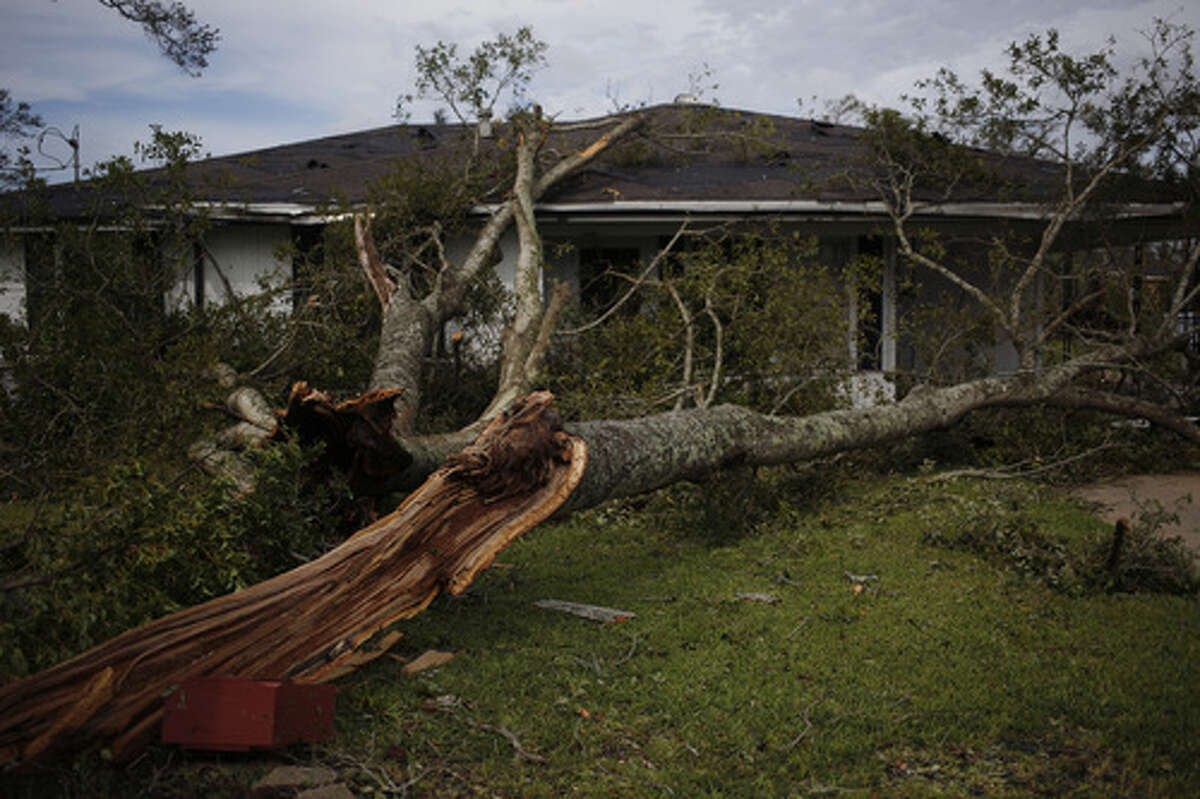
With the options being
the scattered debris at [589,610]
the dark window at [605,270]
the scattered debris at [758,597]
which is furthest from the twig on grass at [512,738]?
the dark window at [605,270]

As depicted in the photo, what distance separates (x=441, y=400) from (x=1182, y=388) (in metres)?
7.80

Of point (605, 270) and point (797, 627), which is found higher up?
point (605, 270)

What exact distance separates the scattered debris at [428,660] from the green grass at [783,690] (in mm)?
43

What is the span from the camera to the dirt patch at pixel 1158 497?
6543mm

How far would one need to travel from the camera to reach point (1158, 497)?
25.8ft

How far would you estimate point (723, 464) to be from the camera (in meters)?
6.28

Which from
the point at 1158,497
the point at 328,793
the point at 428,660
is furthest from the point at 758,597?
the point at 1158,497

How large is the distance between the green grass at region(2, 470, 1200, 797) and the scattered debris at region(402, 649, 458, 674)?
43 millimetres

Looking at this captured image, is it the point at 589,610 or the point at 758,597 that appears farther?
the point at 758,597

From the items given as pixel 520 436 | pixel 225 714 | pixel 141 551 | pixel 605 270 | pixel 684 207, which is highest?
pixel 684 207

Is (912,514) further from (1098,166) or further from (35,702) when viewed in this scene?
(35,702)

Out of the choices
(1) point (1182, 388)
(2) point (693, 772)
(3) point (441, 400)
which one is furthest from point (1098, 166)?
(2) point (693, 772)

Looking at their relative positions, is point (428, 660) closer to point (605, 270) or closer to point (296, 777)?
point (296, 777)

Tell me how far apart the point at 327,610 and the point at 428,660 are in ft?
1.83
